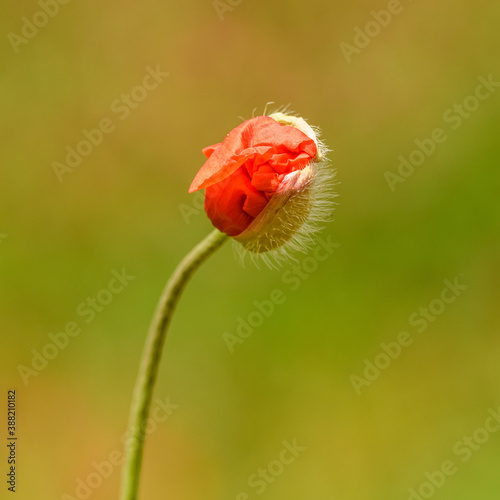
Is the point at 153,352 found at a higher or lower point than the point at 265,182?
lower

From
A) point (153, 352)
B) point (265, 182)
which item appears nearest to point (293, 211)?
point (265, 182)

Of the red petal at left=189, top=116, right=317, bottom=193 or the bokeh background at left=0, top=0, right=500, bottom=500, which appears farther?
the bokeh background at left=0, top=0, right=500, bottom=500

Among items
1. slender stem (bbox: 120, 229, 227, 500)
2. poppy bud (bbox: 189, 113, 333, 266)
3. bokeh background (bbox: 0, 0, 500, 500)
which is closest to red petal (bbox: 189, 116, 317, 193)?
poppy bud (bbox: 189, 113, 333, 266)

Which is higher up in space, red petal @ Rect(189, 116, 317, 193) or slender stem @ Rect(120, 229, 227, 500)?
red petal @ Rect(189, 116, 317, 193)

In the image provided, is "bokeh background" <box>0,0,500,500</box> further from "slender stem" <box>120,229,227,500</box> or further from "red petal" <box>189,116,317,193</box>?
"red petal" <box>189,116,317,193</box>

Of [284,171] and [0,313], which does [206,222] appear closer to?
[0,313]

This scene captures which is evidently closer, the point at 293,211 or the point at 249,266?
the point at 293,211

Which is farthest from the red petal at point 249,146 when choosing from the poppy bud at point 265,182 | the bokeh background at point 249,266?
the bokeh background at point 249,266

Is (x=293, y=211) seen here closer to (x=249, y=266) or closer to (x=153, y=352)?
(x=153, y=352)
